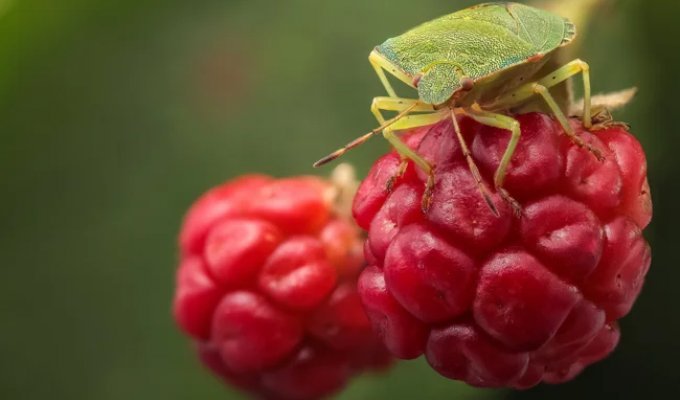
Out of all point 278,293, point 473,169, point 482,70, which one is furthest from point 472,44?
point 278,293

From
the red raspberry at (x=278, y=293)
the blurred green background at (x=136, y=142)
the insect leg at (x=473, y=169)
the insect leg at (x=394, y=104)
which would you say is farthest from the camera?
the blurred green background at (x=136, y=142)

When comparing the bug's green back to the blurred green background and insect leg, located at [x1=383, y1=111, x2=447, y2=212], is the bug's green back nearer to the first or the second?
insect leg, located at [x1=383, y1=111, x2=447, y2=212]

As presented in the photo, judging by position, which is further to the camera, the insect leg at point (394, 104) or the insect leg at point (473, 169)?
the insect leg at point (394, 104)

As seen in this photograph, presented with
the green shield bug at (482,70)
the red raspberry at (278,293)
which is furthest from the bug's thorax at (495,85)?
the red raspberry at (278,293)

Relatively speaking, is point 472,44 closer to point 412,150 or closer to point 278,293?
point 412,150

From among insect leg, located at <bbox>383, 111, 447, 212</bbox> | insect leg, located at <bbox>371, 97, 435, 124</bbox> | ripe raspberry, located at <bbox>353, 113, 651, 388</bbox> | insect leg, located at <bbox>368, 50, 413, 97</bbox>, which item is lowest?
ripe raspberry, located at <bbox>353, 113, 651, 388</bbox>

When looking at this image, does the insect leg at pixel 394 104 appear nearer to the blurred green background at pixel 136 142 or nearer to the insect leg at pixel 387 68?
the insect leg at pixel 387 68

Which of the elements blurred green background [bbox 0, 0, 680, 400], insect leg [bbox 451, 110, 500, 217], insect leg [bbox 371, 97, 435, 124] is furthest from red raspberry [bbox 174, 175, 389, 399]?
blurred green background [bbox 0, 0, 680, 400]
